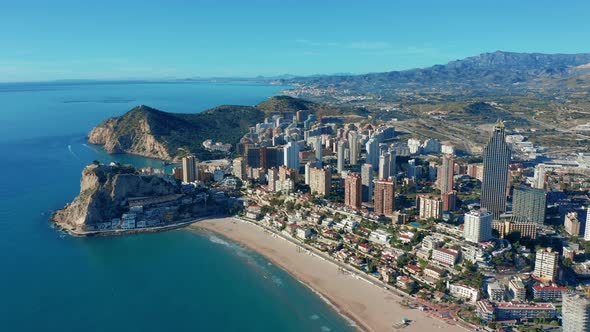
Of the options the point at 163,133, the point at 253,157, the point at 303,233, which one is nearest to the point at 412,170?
the point at 253,157

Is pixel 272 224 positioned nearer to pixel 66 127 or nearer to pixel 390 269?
pixel 390 269

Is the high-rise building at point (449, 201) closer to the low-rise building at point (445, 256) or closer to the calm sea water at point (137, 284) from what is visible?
the low-rise building at point (445, 256)

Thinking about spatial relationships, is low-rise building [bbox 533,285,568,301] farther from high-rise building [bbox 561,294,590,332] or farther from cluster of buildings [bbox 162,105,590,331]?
high-rise building [bbox 561,294,590,332]

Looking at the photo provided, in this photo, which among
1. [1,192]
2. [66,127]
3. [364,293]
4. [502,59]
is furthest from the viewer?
[502,59]

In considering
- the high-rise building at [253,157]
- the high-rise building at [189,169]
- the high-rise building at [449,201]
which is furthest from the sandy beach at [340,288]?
the high-rise building at [253,157]

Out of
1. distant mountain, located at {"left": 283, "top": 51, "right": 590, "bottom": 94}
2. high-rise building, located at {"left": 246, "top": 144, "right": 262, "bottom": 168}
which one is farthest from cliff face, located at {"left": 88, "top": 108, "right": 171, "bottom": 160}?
distant mountain, located at {"left": 283, "top": 51, "right": 590, "bottom": 94}

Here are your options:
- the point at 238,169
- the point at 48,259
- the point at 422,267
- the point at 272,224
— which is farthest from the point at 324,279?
the point at 238,169
